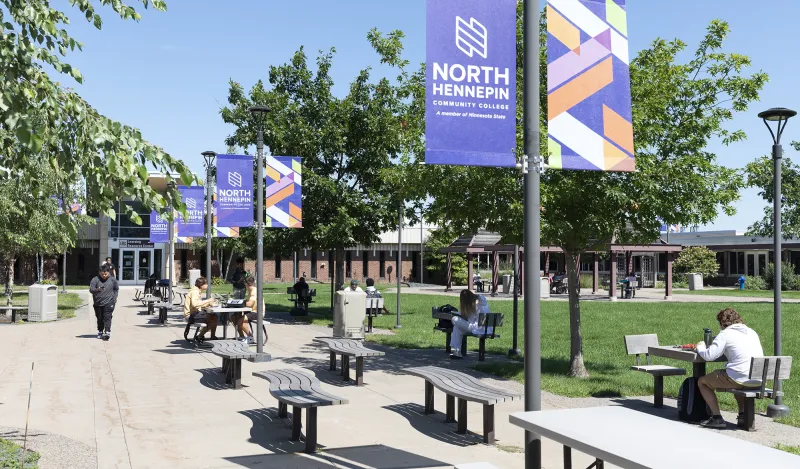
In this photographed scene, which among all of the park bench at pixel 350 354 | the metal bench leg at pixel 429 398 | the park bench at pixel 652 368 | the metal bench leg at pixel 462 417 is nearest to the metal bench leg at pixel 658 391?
the park bench at pixel 652 368

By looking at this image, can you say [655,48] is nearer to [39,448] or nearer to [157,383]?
[157,383]

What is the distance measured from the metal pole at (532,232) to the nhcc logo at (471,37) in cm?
34

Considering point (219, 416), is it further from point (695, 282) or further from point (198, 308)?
point (695, 282)

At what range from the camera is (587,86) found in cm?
573

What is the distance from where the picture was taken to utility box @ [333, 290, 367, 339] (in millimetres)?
17172

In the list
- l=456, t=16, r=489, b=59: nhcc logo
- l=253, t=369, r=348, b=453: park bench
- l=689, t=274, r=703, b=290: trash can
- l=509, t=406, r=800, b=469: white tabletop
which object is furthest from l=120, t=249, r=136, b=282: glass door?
l=509, t=406, r=800, b=469: white tabletop

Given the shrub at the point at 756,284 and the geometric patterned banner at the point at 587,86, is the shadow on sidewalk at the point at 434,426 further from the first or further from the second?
the shrub at the point at 756,284

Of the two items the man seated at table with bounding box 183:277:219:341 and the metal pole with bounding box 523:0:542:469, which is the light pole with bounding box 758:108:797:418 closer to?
the metal pole with bounding box 523:0:542:469

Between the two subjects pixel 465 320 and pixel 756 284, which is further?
pixel 756 284

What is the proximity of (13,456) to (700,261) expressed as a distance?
2202 inches

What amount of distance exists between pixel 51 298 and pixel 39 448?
1708cm

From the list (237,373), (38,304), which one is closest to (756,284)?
(38,304)

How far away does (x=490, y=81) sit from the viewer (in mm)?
5777

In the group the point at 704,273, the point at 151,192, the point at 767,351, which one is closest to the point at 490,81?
the point at 151,192
